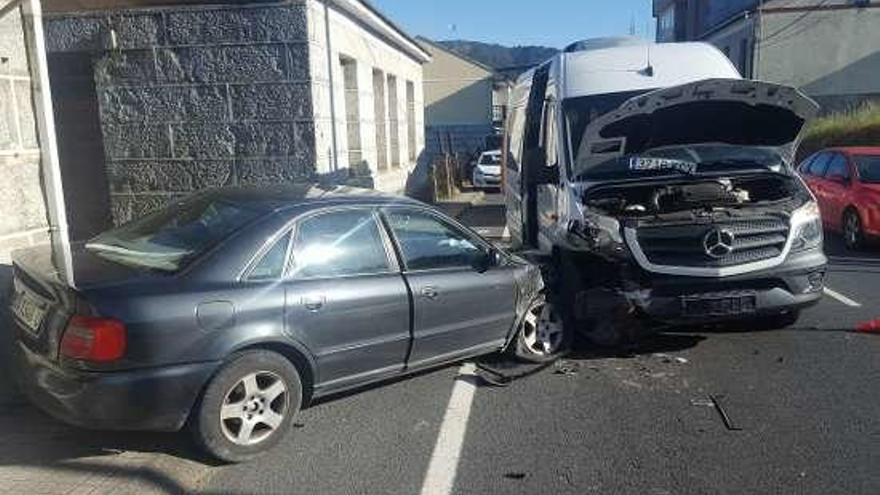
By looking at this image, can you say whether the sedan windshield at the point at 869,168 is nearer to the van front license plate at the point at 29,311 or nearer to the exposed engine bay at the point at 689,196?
the exposed engine bay at the point at 689,196

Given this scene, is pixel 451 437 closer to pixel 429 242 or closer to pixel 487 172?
pixel 429 242

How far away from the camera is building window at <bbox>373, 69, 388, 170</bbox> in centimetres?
1611

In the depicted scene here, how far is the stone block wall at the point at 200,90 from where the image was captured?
10172mm

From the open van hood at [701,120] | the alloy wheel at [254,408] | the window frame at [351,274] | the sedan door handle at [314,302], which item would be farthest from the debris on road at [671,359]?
the alloy wheel at [254,408]

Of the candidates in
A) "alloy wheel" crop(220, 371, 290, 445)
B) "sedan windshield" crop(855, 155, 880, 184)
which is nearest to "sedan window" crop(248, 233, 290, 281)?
"alloy wheel" crop(220, 371, 290, 445)

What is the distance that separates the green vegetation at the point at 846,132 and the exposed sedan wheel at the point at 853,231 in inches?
345

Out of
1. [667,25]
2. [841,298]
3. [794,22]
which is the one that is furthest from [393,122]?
[667,25]

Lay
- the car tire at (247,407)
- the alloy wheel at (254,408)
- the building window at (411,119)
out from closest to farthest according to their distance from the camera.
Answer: the car tire at (247,407) → the alloy wheel at (254,408) → the building window at (411,119)

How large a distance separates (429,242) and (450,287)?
345mm

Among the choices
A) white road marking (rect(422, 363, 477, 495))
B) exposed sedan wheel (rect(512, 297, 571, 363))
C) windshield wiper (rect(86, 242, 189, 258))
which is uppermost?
windshield wiper (rect(86, 242, 189, 258))

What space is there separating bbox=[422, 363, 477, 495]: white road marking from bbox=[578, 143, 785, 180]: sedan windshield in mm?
2177

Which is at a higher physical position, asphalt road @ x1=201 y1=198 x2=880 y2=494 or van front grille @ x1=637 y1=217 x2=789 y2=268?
van front grille @ x1=637 y1=217 x2=789 y2=268

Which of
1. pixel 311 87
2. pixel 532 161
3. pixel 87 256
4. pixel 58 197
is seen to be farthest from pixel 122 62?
pixel 87 256

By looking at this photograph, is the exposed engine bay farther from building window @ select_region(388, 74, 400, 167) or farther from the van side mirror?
building window @ select_region(388, 74, 400, 167)
